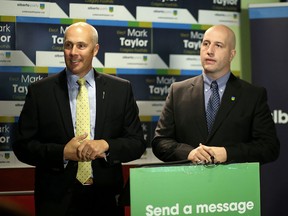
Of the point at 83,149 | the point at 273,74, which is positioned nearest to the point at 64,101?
the point at 83,149

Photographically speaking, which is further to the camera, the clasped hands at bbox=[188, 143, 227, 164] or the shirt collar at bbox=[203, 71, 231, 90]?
the shirt collar at bbox=[203, 71, 231, 90]

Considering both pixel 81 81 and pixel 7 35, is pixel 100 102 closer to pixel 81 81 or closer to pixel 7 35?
pixel 81 81

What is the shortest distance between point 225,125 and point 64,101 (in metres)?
0.93

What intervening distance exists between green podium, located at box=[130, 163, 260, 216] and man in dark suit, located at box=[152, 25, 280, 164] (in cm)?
55

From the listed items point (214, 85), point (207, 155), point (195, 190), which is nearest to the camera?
point (195, 190)

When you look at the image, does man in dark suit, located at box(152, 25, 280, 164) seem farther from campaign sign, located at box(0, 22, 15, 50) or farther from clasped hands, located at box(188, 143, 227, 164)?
campaign sign, located at box(0, 22, 15, 50)

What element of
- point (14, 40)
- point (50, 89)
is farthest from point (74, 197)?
point (14, 40)

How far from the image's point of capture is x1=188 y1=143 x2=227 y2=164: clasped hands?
229cm

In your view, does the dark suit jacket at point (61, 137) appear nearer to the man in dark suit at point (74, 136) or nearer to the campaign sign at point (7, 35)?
the man in dark suit at point (74, 136)

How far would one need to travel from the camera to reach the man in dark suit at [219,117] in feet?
8.58

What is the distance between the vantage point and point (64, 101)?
257 centimetres

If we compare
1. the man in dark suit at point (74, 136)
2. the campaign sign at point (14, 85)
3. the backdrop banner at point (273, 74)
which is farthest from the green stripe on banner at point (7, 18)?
the backdrop banner at point (273, 74)

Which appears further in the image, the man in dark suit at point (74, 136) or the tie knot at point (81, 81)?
the tie knot at point (81, 81)

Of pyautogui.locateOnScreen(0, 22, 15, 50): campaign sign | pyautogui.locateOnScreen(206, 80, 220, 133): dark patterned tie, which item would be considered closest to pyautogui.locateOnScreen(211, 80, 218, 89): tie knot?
pyautogui.locateOnScreen(206, 80, 220, 133): dark patterned tie
